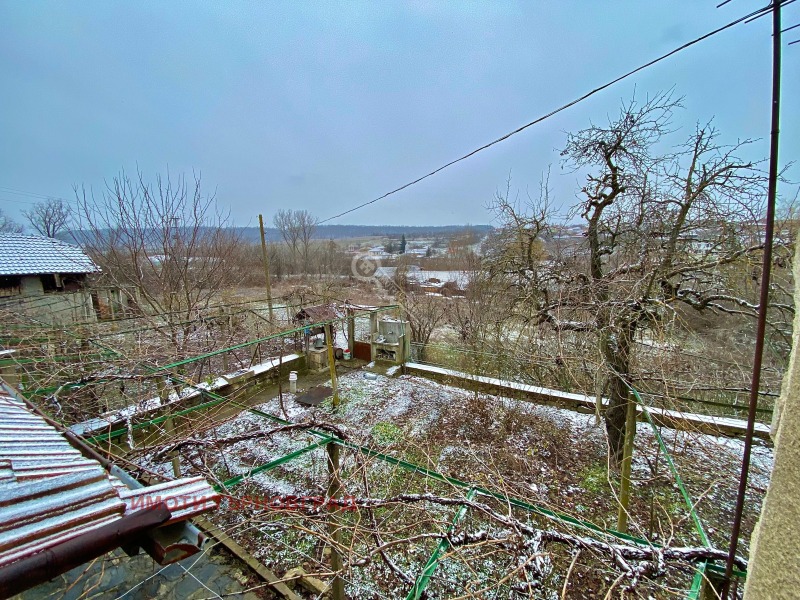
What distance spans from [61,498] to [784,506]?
6.83ft

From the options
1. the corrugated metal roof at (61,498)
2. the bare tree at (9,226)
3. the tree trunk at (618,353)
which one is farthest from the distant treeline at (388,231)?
the bare tree at (9,226)

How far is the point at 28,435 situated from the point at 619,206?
18.6 feet

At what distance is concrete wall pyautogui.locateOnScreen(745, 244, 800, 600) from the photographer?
1.93 ft

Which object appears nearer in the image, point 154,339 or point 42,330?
point 42,330

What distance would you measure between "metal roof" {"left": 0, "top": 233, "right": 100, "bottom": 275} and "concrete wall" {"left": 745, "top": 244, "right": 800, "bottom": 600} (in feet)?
43.1

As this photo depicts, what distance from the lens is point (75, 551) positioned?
0.90 meters

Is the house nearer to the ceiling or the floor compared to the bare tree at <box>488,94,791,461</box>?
nearer to the floor

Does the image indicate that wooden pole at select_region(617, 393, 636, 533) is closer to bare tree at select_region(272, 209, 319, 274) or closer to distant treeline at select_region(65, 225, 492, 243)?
distant treeline at select_region(65, 225, 492, 243)

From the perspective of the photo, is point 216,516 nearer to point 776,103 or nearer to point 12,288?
point 776,103

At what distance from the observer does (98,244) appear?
7145mm

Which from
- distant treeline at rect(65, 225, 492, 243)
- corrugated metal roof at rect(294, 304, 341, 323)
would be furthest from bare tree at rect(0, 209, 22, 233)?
corrugated metal roof at rect(294, 304, 341, 323)

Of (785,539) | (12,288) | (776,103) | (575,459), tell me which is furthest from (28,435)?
(12,288)

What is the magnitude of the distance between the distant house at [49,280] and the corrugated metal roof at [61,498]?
10429mm

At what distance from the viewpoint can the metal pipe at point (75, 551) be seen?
793 millimetres
